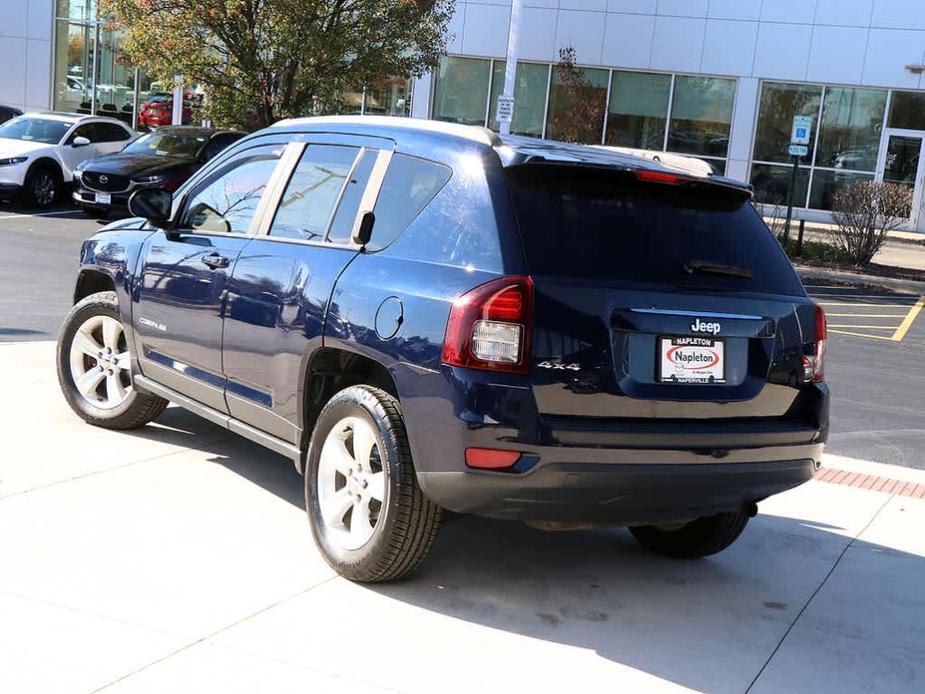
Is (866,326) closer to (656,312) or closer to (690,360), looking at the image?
(690,360)

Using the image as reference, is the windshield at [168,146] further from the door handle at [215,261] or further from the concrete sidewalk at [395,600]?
the door handle at [215,261]

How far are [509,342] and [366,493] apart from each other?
3.20 feet

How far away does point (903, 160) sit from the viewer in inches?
1179

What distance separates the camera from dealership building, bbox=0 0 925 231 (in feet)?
96.9

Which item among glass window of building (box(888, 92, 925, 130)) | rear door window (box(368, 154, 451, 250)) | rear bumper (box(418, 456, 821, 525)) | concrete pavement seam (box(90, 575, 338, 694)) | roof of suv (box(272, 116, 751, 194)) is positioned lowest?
concrete pavement seam (box(90, 575, 338, 694))

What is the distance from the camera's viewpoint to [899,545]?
229 inches

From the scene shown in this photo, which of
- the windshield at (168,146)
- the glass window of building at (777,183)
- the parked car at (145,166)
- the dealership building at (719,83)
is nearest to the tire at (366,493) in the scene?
the parked car at (145,166)

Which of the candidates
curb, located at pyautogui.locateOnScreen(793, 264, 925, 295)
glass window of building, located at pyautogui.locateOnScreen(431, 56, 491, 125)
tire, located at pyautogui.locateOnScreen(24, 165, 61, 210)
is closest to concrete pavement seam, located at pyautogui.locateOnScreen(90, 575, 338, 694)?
curb, located at pyautogui.locateOnScreen(793, 264, 925, 295)

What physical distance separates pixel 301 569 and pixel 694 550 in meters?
1.83

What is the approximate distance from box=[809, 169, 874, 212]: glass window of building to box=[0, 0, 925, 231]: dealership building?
0.03m

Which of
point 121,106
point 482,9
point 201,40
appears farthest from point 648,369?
point 121,106

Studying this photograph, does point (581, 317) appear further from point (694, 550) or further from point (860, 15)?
point (860, 15)

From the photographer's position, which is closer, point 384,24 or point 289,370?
point 289,370

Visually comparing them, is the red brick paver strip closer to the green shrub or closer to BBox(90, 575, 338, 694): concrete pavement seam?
BBox(90, 575, 338, 694): concrete pavement seam
